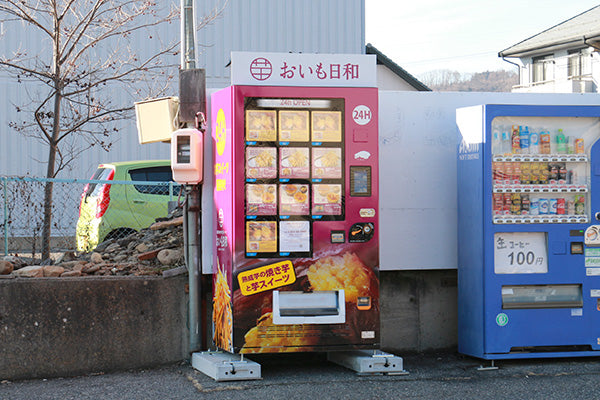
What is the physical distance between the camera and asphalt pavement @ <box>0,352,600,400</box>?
18.5ft

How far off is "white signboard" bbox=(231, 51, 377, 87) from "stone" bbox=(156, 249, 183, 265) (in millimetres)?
1884

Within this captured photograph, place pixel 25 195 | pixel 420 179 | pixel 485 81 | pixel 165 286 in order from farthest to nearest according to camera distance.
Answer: pixel 485 81 → pixel 25 195 → pixel 420 179 → pixel 165 286

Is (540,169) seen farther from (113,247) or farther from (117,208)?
(117,208)

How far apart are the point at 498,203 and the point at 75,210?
545cm

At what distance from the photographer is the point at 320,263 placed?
6160 millimetres

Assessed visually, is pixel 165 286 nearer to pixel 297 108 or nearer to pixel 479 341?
pixel 297 108

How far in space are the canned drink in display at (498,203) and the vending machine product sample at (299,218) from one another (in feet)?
3.79

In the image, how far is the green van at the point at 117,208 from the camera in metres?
9.01

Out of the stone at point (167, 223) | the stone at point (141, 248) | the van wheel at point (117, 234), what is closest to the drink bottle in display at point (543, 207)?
the stone at point (167, 223)

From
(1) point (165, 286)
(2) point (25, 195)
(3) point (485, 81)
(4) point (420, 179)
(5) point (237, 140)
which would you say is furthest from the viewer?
(3) point (485, 81)

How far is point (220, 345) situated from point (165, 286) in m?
0.73

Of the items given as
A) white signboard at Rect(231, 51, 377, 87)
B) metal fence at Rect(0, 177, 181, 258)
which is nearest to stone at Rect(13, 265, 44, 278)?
metal fence at Rect(0, 177, 181, 258)

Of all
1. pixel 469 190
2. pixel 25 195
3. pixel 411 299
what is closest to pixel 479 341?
pixel 411 299

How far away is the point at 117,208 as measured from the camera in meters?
9.31
